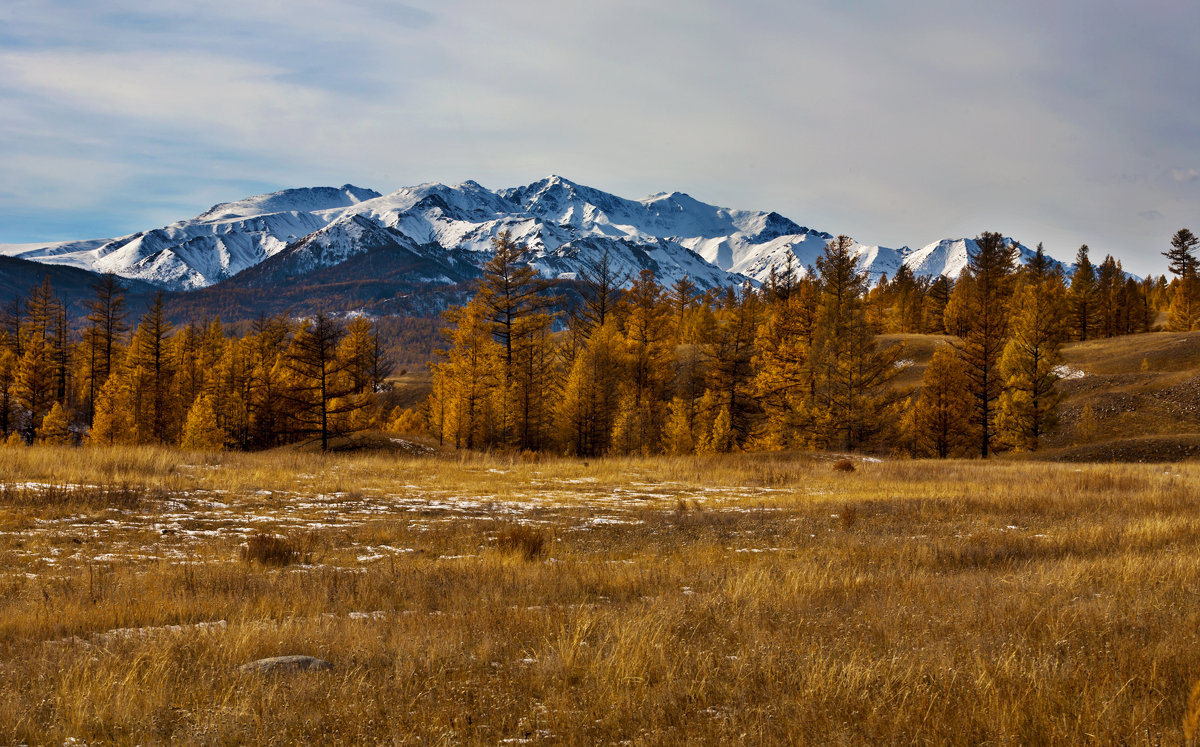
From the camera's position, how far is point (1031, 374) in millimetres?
40812

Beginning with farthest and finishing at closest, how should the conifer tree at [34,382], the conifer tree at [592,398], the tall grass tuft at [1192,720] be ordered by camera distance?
1. the conifer tree at [34,382]
2. the conifer tree at [592,398]
3. the tall grass tuft at [1192,720]

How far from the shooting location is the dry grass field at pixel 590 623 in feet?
13.6

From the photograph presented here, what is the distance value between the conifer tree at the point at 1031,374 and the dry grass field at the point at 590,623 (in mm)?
28845

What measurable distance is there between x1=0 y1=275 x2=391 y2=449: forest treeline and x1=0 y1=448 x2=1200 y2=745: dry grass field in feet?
97.3

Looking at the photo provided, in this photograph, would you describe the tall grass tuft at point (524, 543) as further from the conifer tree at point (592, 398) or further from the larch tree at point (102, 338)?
the larch tree at point (102, 338)

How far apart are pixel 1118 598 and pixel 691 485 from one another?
15.6 meters

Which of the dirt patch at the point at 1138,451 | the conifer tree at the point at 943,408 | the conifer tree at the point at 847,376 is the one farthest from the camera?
the conifer tree at the point at 943,408

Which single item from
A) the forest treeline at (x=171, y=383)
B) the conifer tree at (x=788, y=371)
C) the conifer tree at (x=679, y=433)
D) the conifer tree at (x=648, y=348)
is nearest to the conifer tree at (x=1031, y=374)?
the conifer tree at (x=788, y=371)

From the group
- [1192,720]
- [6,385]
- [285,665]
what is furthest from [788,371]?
[6,385]

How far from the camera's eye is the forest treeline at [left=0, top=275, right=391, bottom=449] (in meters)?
44.6

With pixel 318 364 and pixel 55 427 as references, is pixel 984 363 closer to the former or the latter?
pixel 318 364

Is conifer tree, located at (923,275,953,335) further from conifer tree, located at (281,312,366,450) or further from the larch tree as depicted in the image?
the larch tree

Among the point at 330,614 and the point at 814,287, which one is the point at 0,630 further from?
the point at 814,287

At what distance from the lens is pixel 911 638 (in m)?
5.73
